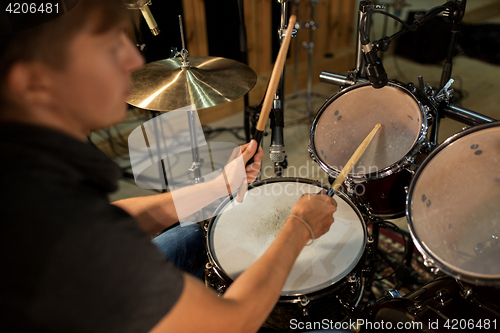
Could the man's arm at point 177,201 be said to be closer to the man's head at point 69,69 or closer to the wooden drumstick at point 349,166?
the wooden drumstick at point 349,166

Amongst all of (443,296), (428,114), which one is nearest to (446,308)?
(443,296)

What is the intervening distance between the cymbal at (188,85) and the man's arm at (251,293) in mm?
620

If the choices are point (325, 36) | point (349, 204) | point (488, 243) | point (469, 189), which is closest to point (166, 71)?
point (349, 204)

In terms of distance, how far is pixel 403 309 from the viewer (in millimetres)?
958

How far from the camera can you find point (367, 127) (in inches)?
52.7

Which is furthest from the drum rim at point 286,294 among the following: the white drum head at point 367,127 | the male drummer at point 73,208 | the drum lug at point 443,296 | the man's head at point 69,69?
the man's head at point 69,69

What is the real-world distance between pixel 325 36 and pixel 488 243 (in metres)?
3.10

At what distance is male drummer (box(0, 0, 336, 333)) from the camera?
464mm

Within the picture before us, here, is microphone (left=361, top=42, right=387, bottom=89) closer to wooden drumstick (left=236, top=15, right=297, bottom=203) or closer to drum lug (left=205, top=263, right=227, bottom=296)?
→ wooden drumstick (left=236, top=15, right=297, bottom=203)

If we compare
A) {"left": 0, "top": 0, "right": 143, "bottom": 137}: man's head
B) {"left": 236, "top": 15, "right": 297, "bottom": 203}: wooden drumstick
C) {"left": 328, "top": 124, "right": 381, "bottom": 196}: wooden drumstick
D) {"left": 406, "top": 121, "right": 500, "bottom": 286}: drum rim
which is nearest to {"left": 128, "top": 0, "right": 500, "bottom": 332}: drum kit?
{"left": 406, "top": 121, "right": 500, "bottom": 286}: drum rim

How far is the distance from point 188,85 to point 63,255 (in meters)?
0.99

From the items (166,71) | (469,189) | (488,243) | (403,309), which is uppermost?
(166,71)

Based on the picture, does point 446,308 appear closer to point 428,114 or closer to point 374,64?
point 428,114

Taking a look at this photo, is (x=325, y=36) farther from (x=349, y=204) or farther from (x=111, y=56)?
(x=111, y=56)
